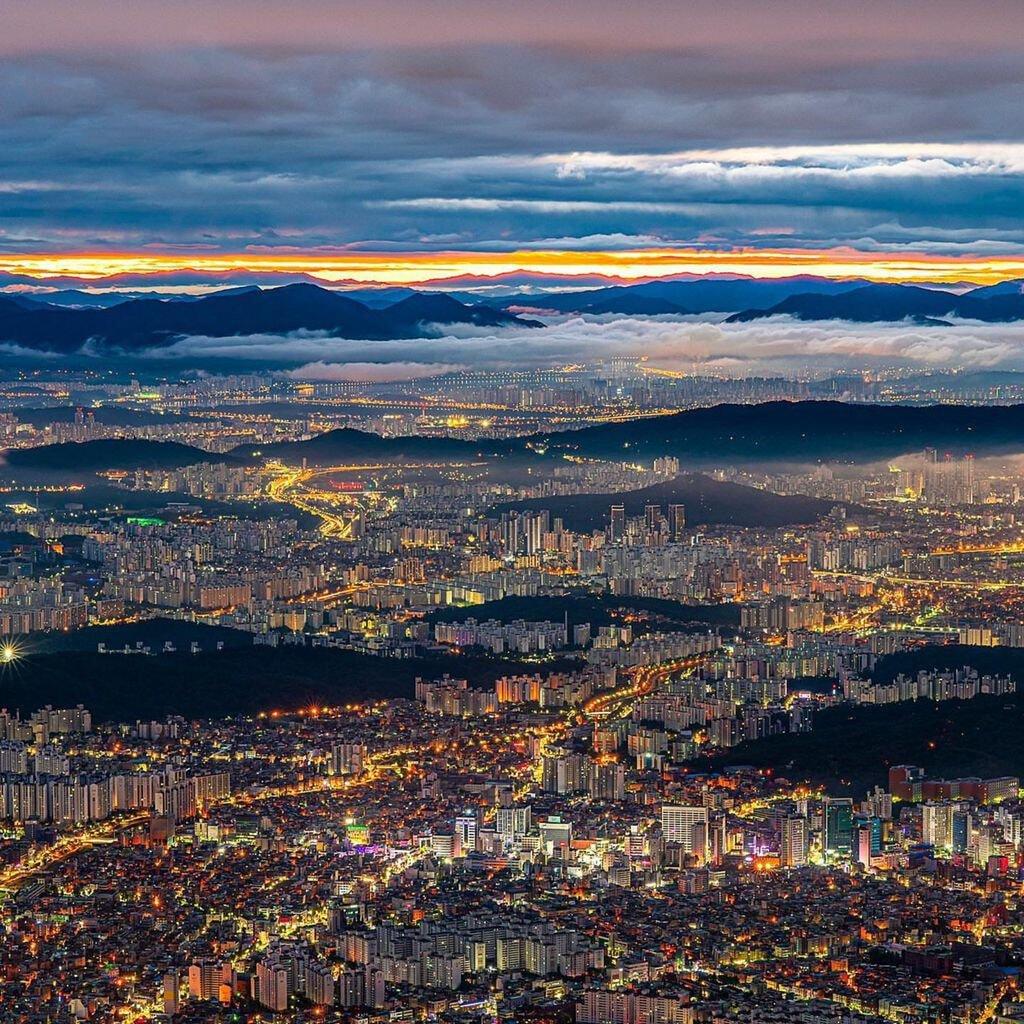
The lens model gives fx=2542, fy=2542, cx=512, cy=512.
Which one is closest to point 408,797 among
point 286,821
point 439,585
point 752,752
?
point 286,821

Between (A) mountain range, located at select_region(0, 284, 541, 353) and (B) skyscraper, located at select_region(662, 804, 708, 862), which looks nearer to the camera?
(B) skyscraper, located at select_region(662, 804, 708, 862)

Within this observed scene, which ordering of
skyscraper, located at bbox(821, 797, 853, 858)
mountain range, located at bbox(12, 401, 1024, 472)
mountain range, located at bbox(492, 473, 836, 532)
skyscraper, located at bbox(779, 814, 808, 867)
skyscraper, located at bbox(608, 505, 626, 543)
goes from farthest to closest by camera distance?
mountain range, located at bbox(12, 401, 1024, 472) → mountain range, located at bbox(492, 473, 836, 532) → skyscraper, located at bbox(608, 505, 626, 543) → skyscraper, located at bbox(821, 797, 853, 858) → skyscraper, located at bbox(779, 814, 808, 867)

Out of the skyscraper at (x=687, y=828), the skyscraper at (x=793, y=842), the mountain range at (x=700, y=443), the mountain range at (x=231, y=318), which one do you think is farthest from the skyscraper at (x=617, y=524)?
the mountain range at (x=231, y=318)

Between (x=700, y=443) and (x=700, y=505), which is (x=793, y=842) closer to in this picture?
(x=700, y=505)

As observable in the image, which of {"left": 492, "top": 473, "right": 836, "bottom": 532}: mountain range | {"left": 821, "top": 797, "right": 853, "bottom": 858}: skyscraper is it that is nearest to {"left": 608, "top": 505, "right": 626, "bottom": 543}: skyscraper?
{"left": 492, "top": 473, "right": 836, "bottom": 532}: mountain range

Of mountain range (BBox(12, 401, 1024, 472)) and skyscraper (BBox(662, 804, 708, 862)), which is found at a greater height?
mountain range (BBox(12, 401, 1024, 472))

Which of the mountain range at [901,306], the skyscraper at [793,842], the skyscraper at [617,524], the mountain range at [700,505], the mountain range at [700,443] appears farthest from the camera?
the mountain range at [901,306]

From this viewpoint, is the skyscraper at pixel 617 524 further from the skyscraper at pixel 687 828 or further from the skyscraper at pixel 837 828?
the skyscraper at pixel 837 828

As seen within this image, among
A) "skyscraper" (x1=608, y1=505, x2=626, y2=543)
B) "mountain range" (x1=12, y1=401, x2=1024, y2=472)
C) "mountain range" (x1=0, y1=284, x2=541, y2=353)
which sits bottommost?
"skyscraper" (x1=608, y1=505, x2=626, y2=543)

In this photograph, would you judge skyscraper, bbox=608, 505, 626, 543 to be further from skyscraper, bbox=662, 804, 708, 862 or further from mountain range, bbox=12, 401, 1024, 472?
skyscraper, bbox=662, 804, 708, 862

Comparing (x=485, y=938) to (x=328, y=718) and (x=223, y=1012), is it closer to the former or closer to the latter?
(x=223, y=1012)
